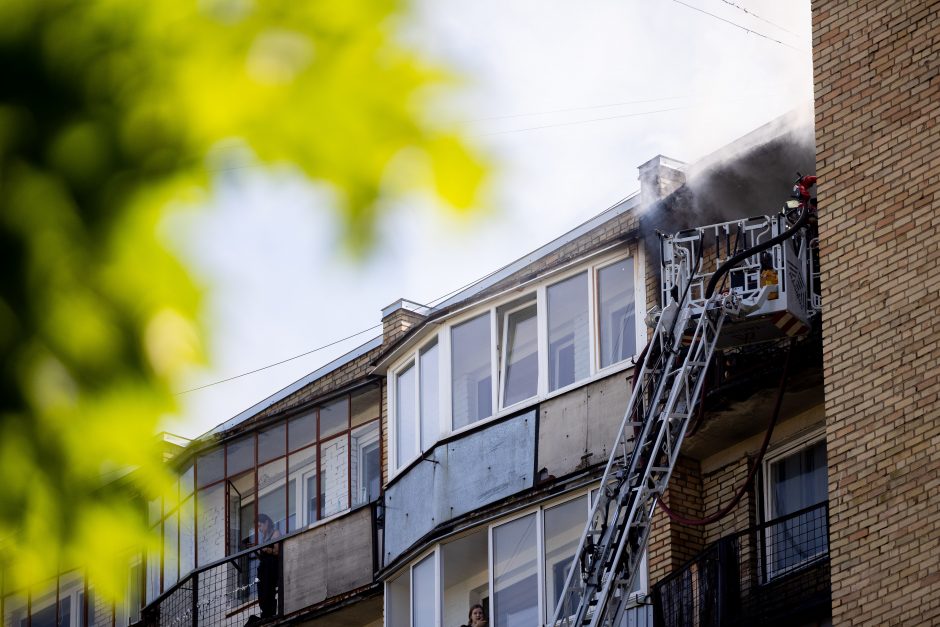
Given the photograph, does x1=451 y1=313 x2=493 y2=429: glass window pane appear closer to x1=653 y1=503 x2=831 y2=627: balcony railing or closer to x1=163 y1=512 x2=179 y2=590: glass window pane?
x1=653 y1=503 x2=831 y2=627: balcony railing

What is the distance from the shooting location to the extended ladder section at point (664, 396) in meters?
17.0

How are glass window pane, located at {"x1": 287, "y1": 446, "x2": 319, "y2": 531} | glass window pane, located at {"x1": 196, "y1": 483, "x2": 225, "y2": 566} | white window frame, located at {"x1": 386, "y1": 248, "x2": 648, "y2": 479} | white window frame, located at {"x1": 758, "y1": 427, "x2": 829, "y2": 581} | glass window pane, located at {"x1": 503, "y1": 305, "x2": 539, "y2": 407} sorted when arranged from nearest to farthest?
white window frame, located at {"x1": 758, "y1": 427, "x2": 829, "y2": 581}
white window frame, located at {"x1": 386, "y1": 248, "x2": 648, "y2": 479}
glass window pane, located at {"x1": 503, "y1": 305, "x2": 539, "y2": 407}
glass window pane, located at {"x1": 287, "y1": 446, "x2": 319, "y2": 531}
glass window pane, located at {"x1": 196, "y1": 483, "x2": 225, "y2": 566}

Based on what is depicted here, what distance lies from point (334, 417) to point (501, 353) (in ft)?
15.2

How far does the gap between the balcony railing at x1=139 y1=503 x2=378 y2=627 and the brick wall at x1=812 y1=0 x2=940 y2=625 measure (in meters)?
9.39

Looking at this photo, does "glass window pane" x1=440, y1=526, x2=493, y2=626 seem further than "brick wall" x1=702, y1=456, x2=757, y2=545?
Yes

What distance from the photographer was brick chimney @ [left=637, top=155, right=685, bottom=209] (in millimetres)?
19625

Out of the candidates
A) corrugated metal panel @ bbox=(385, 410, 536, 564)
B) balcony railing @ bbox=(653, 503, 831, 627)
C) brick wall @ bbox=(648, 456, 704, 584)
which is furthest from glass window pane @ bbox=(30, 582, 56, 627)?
balcony railing @ bbox=(653, 503, 831, 627)

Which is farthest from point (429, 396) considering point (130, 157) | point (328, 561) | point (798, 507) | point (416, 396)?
point (130, 157)

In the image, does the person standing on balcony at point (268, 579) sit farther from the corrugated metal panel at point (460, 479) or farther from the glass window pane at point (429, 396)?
the glass window pane at point (429, 396)

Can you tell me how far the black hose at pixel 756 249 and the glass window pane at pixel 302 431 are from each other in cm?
893

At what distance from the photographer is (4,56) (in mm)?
3109

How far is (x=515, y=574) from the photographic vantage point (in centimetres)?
1931

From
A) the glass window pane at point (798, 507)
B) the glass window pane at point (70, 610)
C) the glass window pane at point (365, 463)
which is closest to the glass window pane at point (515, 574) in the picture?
the glass window pane at point (798, 507)

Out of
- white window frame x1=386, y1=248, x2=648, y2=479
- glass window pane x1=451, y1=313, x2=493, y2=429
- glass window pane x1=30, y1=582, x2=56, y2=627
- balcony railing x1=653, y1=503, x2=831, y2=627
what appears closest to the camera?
balcony railing x1=653, y1=503, x2=831, y2=627
